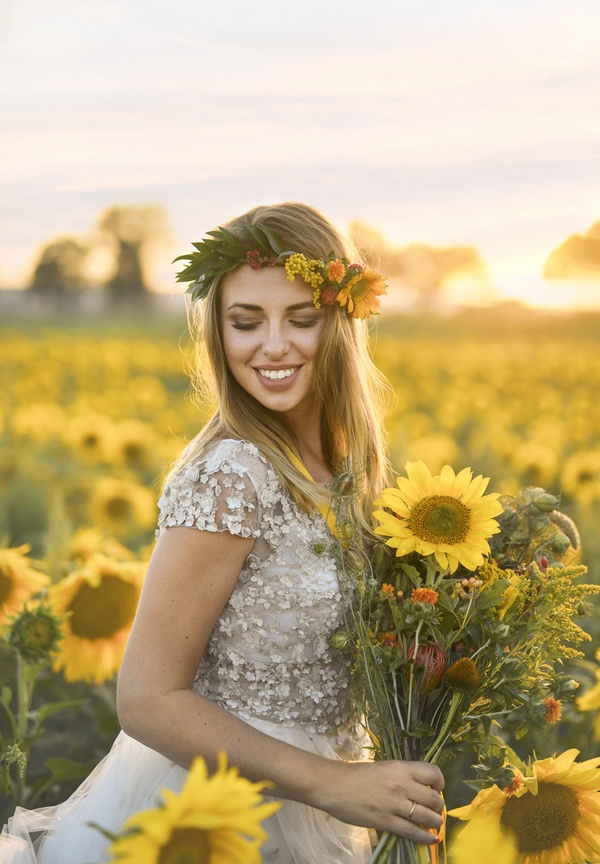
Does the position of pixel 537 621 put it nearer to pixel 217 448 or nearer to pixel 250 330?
pixel 217 448

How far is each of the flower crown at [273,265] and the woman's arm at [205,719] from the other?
571mm

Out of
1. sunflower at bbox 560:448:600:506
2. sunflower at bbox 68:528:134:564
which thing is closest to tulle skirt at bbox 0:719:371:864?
sunflower at bbox 68:528:134:564

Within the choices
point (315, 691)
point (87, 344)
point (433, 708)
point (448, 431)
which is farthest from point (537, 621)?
point (87, 344)

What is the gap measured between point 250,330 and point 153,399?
20.3ft

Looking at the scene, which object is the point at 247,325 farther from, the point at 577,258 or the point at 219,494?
the point at 577,258

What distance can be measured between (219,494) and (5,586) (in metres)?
1.45

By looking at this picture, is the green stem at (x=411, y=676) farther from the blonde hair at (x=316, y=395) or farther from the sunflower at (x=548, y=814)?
the blonde hair at (x=316, y=395)

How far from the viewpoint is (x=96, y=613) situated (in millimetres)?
3092

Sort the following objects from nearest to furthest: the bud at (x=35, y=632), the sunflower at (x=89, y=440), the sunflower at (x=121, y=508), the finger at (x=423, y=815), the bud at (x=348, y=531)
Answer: the finger at (x=423, y=815), the bud at (x=348, y=531), the bud at (x=35, y=632), the sunflower at (x=121, y=508), the sunflower at (x=89, y=440)

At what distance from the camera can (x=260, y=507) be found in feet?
6.38

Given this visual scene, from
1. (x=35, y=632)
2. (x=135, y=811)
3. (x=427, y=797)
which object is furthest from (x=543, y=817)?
(x=35, y=632)

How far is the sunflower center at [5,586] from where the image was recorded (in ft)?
10.1

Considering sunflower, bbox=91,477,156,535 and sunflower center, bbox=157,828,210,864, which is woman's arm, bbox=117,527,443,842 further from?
sunflower, bbox=91,477,156,535

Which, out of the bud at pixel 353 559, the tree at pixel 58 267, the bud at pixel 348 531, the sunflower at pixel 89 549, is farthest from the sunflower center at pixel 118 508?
the tree at pixel 58 267
